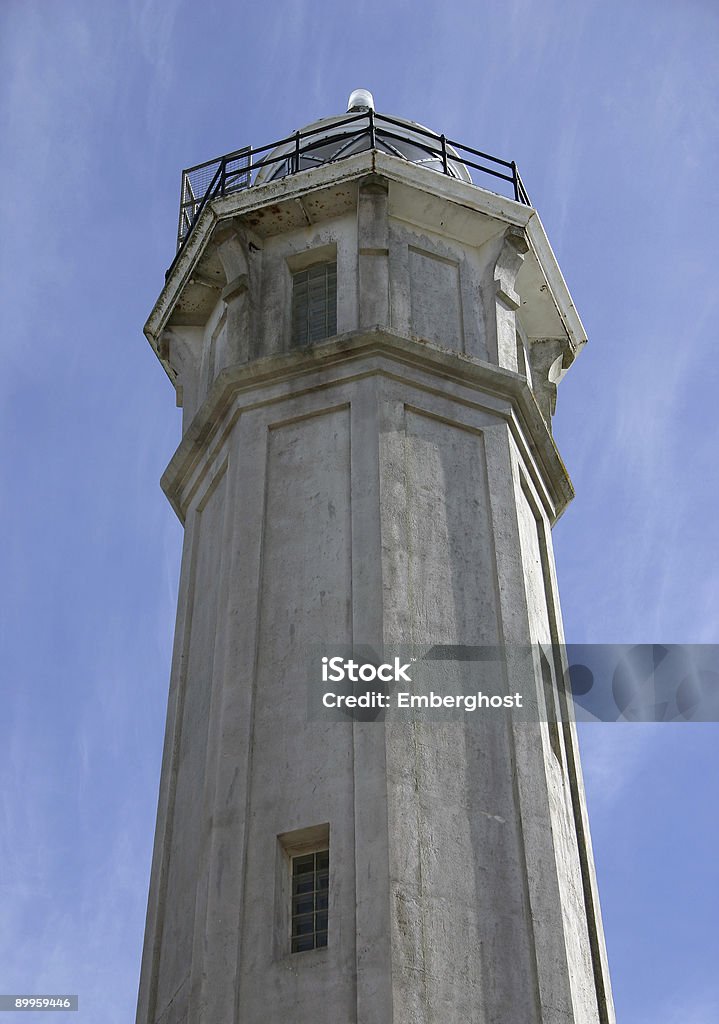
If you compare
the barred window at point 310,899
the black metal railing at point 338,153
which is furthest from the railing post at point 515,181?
the barred window at point 310,899

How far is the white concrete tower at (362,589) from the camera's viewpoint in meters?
16.5

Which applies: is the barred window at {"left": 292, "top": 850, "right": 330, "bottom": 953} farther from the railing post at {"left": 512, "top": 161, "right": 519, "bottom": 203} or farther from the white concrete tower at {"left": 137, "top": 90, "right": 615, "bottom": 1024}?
the railing post at {"left": 512, "top": 161, "right": 519, "bottom": 203}

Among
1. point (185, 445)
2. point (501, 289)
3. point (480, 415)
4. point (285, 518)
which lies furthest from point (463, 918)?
point (501, 289)

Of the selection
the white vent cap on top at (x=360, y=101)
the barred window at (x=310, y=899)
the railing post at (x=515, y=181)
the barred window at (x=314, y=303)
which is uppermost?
the white vent cap on top at (x=360, y=101)

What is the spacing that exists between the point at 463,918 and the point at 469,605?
4702mm

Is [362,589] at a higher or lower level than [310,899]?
higher

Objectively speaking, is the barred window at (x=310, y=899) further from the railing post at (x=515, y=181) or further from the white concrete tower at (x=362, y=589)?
the railing post at (x=515, y=181)

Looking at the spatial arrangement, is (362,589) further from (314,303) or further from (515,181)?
(515,181)

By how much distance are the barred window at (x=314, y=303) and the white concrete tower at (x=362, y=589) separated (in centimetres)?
5

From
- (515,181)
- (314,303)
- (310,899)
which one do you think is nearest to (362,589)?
(310,899)

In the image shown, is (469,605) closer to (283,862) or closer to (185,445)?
(283,862)

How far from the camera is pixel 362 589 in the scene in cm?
1950

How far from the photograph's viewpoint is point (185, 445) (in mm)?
23812

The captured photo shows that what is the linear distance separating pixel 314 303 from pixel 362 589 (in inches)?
263
